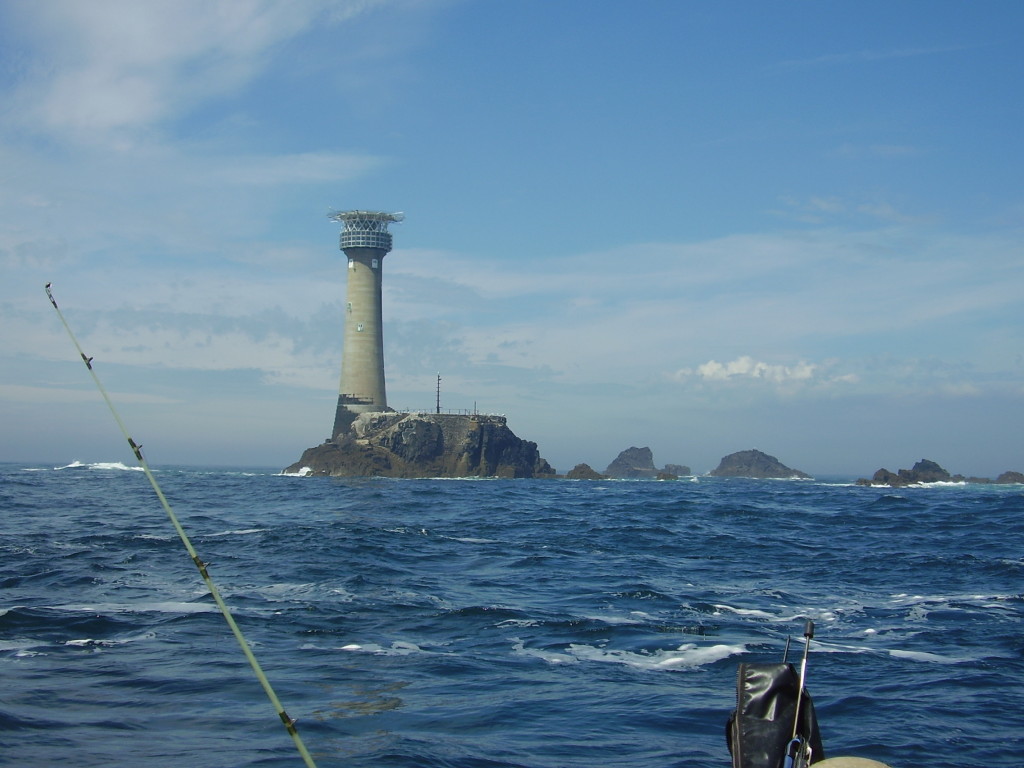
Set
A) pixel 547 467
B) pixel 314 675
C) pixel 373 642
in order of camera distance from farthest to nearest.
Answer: pixel 547 467 → pixel 373 642 → pixel 314 675

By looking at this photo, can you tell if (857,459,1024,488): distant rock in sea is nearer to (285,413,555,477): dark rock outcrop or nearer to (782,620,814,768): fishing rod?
(285,413,555,477): dark rock outcrop

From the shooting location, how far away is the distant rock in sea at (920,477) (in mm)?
129125

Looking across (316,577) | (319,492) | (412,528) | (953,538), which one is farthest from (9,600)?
(319,492)

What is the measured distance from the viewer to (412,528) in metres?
42.8

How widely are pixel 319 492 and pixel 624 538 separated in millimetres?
45741

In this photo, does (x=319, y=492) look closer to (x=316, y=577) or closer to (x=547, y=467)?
(x=316, y=577)

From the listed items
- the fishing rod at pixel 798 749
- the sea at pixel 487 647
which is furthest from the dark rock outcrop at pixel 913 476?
the fishing rod at pixel 798 749

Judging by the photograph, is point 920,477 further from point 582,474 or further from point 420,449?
point 420,449

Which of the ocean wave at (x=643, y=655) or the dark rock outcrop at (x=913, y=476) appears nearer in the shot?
the ocean wave at (x=643, y=655)

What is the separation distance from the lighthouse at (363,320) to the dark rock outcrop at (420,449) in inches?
92.6

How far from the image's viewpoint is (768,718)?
6699mm

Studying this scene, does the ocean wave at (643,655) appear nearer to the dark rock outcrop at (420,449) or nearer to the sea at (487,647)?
the sea at (487,647)

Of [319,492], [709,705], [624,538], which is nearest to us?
[709,705]

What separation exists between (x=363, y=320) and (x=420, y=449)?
19.2 meters
